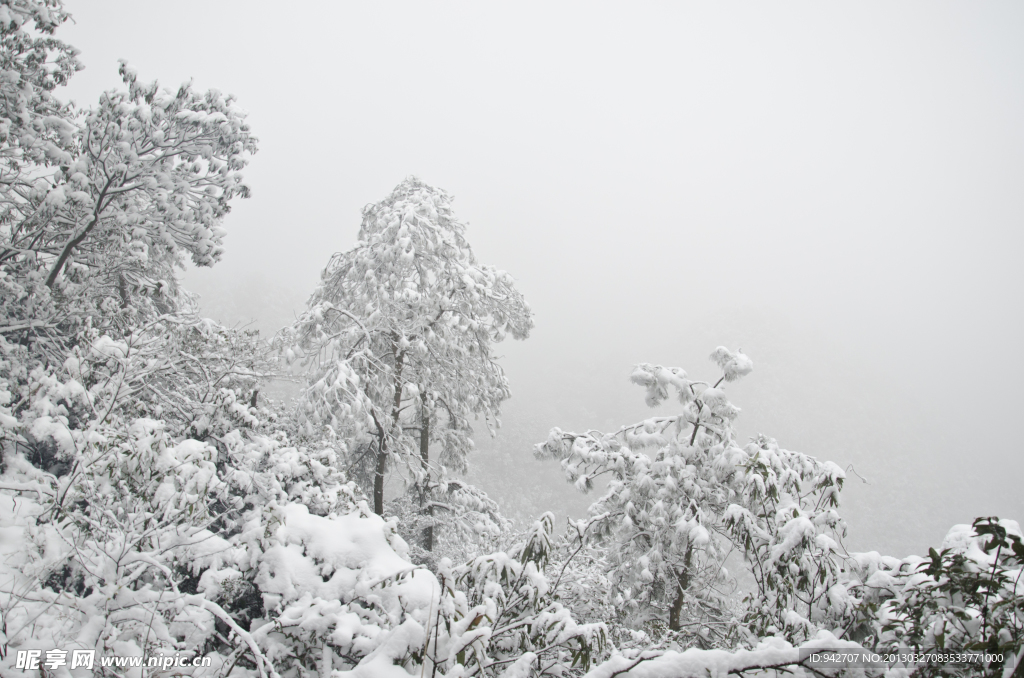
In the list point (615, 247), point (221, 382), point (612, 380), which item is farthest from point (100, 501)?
point (615, 247)

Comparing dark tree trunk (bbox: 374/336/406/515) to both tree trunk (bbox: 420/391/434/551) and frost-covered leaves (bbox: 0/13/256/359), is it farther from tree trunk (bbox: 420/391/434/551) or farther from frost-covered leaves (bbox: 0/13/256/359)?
frost-covered leaves (bbox: 0/13/256/359)

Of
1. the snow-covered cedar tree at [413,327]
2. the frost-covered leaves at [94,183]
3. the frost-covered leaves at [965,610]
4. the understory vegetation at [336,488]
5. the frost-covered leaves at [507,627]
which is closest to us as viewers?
the frost-covered leaves at [965,610]

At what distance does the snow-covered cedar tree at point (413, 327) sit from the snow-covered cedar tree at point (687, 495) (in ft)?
9.96

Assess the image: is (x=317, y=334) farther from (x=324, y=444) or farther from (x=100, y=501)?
(x=100, y=501)

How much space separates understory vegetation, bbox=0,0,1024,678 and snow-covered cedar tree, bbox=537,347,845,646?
37 mm

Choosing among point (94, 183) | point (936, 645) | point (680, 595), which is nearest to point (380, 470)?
point (680, 595)

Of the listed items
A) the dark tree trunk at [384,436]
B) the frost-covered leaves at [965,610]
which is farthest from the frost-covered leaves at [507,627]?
the dark tree trunk at [384,436]

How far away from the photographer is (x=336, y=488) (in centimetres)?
438

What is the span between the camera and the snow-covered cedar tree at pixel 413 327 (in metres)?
7.04

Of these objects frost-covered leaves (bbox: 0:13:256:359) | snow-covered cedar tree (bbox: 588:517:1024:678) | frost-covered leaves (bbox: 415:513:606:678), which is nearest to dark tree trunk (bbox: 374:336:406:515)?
frost-covered leaves (bbox: 0:13:256:359)

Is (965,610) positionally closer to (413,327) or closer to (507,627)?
(507,627)

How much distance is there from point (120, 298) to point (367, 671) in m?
8.05

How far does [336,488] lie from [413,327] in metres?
3.42

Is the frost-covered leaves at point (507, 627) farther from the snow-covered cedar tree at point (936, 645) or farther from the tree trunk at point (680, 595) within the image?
the tree trunk at point (680, 595)
